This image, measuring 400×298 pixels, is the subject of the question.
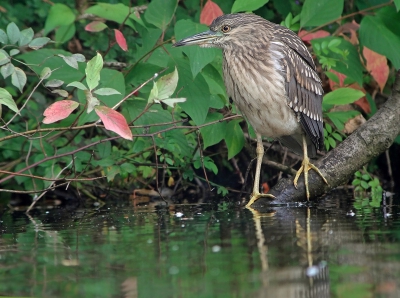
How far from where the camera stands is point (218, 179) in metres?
6.82

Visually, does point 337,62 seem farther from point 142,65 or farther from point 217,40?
point 142,65

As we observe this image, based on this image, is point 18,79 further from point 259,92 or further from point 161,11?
point 259,92

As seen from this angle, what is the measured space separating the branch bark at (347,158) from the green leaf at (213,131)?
1.76ft

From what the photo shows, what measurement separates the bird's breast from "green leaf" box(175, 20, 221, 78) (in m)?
0.29

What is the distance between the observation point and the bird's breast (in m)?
5.20

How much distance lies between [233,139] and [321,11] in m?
1.12

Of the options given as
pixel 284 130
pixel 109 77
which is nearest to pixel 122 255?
pixel 109 77

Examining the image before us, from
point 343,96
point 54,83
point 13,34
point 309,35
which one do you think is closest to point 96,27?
point 54,83

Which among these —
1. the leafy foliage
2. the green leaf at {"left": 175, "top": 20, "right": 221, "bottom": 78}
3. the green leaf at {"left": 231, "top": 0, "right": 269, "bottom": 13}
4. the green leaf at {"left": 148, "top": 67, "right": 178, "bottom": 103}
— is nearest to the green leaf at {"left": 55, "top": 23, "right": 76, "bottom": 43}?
the leafy foliage

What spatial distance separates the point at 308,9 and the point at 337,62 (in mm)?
477

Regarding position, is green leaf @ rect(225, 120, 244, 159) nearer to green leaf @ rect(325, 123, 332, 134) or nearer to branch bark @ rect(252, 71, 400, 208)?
branch bark @ rect(252, 71, 400, 208)

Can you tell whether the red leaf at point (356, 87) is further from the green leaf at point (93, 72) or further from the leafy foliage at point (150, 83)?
the green leaf at point (93, 72)

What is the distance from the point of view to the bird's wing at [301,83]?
5.33 metres

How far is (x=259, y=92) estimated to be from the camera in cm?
519
